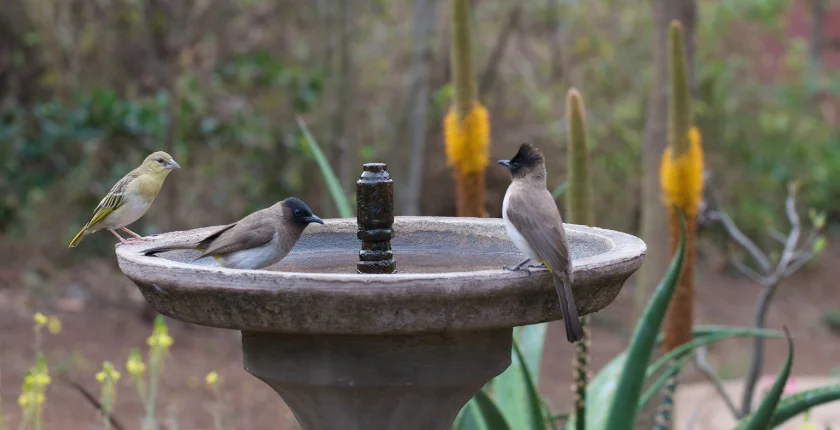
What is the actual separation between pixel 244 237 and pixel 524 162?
0.79 metres

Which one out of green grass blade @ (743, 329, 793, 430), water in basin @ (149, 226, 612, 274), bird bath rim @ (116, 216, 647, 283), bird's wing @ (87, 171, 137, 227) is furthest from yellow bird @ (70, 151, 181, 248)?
green grass blade @ (743, 329, 793, 430)

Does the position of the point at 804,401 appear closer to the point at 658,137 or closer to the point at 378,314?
the point at 378,314

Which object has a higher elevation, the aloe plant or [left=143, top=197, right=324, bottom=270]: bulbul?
[left=143, top=197, right=324, bottom=270]: bulbul

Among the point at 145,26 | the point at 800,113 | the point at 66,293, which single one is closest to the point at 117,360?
the point at 66,293

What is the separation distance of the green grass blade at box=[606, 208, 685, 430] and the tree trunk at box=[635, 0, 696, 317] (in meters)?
1.35

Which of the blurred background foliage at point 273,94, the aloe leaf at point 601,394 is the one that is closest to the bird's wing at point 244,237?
the aloe leaf at point 601,394

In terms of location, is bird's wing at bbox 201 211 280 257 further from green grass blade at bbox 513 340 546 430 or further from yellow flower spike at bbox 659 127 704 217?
yellow flower spike at bbox 659 127 704 217

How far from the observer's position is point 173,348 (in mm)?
6812

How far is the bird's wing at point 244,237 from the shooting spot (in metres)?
2.57

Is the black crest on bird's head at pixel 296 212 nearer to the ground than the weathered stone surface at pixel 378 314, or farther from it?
farther from it

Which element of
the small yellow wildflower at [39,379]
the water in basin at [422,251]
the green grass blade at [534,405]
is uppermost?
the water in basin at [422,251]

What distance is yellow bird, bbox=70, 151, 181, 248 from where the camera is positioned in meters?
3.22

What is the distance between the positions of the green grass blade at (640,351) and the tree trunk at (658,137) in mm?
1354

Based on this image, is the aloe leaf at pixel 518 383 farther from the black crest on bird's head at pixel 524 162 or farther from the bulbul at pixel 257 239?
the bulbul at pixel 257 239
